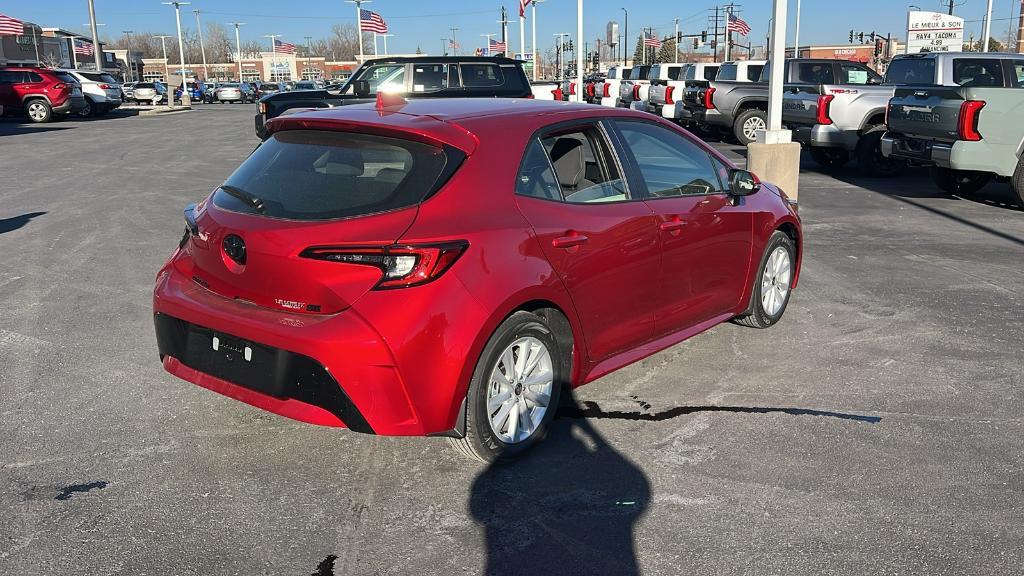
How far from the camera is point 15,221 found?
1013 centimetres

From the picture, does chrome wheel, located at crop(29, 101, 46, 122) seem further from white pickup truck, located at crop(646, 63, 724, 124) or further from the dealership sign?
the dealership sign

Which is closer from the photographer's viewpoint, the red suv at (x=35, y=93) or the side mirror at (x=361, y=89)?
the side mirror at (x=361, y=89)

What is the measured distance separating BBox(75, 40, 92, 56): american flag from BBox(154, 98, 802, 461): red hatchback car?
72084mm

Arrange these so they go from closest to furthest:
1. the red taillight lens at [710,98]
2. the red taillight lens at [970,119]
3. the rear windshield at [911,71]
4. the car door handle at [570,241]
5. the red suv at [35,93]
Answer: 1. the car door handle at [570,241]
2. the red taillight lens at [970,119]
3. the rear windshield at [911,71]
4. the red taillight lens at [710,98]
5. the red suv at [35,93]

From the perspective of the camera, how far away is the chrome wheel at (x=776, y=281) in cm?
598

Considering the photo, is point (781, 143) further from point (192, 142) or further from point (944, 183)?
point (192, 142)

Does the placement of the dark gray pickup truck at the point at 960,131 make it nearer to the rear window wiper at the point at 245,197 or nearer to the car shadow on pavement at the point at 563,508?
the car shadow on pavement at the point at 563,508

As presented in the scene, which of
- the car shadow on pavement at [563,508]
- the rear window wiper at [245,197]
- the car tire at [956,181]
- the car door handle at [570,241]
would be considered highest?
the rear window wiper at [245,197]

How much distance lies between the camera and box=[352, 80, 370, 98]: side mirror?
48.4 ft

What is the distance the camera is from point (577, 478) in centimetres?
388

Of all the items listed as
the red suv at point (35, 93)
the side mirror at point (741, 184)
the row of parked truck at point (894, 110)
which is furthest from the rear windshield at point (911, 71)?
the red suv at point (35, 93)

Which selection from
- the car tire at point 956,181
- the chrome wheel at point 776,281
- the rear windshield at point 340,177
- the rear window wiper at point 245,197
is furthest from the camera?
the car tire at point 956,181

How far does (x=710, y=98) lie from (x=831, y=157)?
3.87 metres

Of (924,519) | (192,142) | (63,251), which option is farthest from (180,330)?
(192,142)
